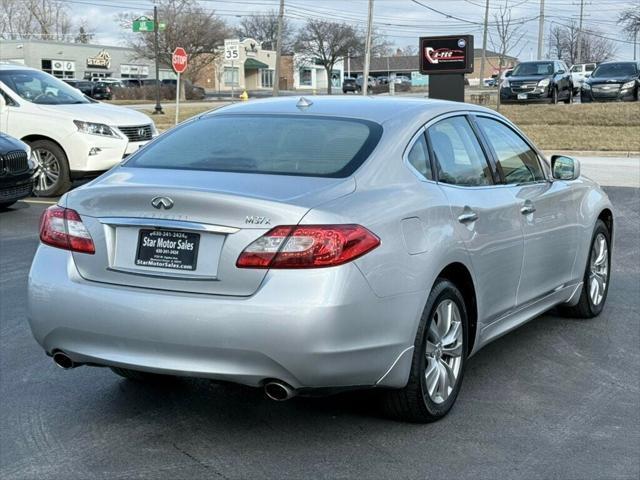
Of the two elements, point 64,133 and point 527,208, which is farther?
point 64,133

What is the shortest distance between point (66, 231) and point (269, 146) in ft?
3.58

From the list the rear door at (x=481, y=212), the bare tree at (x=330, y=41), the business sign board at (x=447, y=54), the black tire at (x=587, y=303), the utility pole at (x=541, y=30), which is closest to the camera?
the rear door at (x=481, y=212)

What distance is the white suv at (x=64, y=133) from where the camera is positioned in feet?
44.0

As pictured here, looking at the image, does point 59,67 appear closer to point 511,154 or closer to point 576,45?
point 576,45

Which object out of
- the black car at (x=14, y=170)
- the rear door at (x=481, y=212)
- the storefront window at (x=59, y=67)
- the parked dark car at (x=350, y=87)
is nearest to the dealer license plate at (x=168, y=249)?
the rear door at (x=481, y=212)

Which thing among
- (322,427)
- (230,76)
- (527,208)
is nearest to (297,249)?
(322,427)

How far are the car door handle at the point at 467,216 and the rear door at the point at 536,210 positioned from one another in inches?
25.2

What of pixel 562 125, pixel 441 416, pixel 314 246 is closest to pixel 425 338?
pixel 441 416

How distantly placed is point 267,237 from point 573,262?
3.11 meters

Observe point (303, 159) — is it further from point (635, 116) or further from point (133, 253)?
point (635, 116)

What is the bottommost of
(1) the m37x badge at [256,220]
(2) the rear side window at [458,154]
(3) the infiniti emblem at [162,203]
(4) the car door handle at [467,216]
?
(4) the car door handle at [467,216]

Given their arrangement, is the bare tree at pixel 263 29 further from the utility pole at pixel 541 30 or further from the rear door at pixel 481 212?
the rear door at pixel 481 212

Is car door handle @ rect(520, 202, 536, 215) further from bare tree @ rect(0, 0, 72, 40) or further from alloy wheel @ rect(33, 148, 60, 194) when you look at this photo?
bare tree @ rect(0, 0, 72, 40)

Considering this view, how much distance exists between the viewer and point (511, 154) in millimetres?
5812
